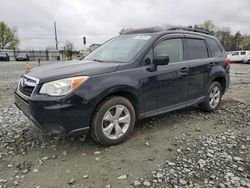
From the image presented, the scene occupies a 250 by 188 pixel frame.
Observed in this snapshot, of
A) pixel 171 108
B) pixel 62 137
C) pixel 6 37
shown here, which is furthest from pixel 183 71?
pixel 6 37

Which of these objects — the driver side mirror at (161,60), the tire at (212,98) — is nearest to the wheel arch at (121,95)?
the driver side mirror at (161,60)

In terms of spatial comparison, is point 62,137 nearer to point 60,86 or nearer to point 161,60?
point 60,86

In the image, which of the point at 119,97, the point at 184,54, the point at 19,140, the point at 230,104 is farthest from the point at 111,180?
the point at 230,104

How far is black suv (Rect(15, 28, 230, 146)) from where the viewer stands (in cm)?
319

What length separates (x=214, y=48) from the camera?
5.45 m

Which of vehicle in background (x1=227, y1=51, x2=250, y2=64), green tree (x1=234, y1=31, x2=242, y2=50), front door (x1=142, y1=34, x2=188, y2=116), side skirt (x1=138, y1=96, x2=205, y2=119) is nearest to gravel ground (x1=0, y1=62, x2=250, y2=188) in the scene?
side skirt (x1=138, y1=96, x2=205, y2=119)

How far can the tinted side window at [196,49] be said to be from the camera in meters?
4.76

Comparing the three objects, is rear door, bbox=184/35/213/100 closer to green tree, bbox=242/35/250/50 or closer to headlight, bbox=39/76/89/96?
headlight, bbox=39/76/89/96

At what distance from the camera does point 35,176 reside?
290cm

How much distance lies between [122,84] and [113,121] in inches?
22.9

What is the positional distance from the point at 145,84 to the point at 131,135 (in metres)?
0.93

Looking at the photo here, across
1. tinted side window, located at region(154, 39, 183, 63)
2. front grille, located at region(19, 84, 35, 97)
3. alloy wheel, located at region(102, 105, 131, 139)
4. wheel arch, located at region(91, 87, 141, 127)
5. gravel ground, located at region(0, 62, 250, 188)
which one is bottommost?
gravel ground, located at region(0, 62, 250, 188)

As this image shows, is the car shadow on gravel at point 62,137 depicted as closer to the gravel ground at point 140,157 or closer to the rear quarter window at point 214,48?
the gravel ground at point 140,157

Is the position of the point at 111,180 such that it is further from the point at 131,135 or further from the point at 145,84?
the point at 145,84
